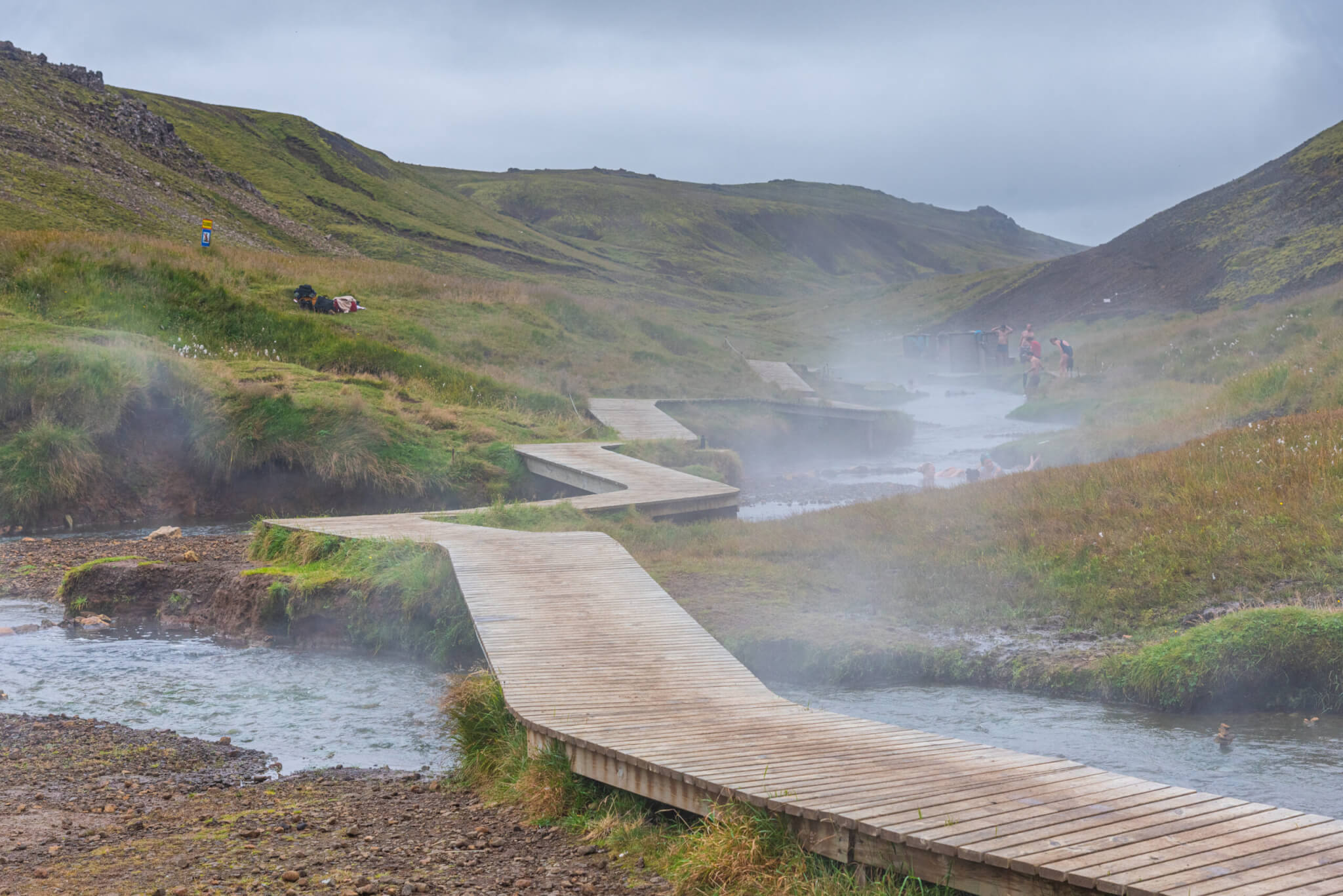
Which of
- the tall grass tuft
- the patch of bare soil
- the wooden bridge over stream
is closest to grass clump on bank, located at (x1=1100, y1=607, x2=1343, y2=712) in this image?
the wooden bridge over stream

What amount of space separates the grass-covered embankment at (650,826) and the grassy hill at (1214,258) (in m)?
45.6

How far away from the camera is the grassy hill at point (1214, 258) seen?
51.6m

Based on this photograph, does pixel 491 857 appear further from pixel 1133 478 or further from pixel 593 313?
pixel 593 313

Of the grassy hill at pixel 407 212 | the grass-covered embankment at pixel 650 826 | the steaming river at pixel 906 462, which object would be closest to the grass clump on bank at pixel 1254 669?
the grass-covered embankment at pixel 650 826

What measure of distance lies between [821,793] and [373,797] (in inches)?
131

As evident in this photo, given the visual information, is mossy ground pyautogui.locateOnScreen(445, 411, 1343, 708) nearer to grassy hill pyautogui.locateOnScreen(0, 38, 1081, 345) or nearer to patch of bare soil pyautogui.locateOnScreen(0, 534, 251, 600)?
patch of bare soil pyautogui.locateOnScreen(0, 534, 251, 600)

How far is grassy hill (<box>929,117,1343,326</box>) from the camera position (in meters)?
51.6

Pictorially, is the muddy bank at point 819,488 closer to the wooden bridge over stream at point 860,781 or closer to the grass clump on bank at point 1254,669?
the grass clump on bank at point 1254,669

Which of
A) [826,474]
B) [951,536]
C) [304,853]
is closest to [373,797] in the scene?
[304,853]

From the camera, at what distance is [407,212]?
299 ft

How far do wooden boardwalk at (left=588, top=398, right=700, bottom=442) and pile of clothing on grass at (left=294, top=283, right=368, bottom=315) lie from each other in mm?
7044

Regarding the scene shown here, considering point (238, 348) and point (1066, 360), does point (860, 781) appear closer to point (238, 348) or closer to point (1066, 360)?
point (238, 348)

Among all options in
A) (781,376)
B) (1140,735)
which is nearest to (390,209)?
(781,376)

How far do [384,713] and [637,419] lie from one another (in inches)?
683
